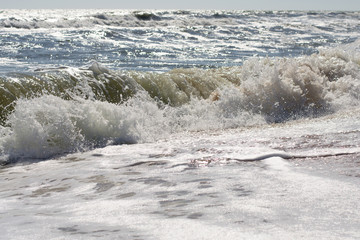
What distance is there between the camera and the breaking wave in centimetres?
572

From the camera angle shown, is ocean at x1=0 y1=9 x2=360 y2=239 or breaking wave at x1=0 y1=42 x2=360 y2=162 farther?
breaking wave at x1=0 y1=42 x2=360 y2=162

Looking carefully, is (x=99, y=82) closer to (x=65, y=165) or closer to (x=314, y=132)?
(x=65, y=165)

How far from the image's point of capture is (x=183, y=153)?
4.88 m

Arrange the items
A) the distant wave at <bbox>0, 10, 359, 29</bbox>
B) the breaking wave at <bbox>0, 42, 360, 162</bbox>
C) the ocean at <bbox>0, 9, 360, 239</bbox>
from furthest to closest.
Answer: the distant wave at <bbox>0, 10, 359, 29</bbox> → the breaking wave at <bbox>0, 42, 360, 162</bbox> → the ocean at <bbox>0, 9, 360, 239</bbox>

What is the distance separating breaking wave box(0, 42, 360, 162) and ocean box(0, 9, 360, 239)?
2cm

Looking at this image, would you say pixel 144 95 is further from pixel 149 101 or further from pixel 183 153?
pixel 183 153

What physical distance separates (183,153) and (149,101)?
3162 mm

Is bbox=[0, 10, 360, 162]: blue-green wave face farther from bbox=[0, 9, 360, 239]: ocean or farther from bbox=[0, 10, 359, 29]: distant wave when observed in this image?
bbox=[0, 10, 359, 29]: distant wave

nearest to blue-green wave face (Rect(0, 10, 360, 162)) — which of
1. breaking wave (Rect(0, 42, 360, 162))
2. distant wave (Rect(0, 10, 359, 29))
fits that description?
breaking wave (Rect(0, 42, 360, 162))

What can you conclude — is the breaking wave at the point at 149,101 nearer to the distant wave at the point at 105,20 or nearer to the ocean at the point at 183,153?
the ocean at the point at 183,153

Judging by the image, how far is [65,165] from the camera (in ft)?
15.9

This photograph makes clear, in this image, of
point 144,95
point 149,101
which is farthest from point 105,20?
point 149,101

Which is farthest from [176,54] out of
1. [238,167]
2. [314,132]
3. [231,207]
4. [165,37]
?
[231,207]

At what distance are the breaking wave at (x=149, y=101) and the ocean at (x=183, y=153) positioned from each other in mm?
23
